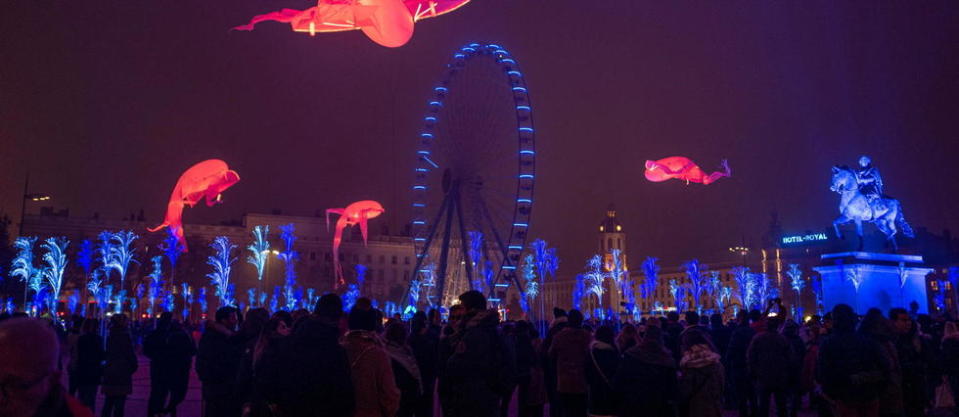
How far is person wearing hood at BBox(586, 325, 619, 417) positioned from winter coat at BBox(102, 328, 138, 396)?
25.6ft

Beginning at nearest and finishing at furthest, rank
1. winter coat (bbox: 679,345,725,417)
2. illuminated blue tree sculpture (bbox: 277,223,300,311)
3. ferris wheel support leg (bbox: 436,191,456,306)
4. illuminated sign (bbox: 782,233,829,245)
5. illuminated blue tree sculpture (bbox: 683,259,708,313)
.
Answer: winter coat (bbox: 679,345,725,417) < ferris wheel support leg (bbox: 436,191,456,306) < illuminated blue tree sculpture (bbox: 277,223,300,311) < illuminated blue tree sculpture (bbox: 683,259,708,313) < illuminated sign (bbox: 782,233,829,245)

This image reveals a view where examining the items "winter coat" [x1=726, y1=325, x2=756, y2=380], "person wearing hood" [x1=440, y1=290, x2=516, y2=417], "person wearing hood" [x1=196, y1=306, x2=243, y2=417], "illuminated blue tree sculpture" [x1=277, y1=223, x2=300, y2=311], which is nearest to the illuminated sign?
"illuminated blue tree sculpture" [x1=277, y1=223, x2=300, y2=311]

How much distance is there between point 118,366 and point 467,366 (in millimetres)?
7786

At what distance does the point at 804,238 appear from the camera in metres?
122

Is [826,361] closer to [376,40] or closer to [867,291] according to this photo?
[376,40]

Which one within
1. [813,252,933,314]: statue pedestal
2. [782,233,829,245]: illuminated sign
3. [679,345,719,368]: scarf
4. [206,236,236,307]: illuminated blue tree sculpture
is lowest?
[679,345,719,368]: scarf

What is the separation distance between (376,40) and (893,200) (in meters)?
29.0

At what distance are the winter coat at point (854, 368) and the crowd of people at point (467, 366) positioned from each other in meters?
0.01

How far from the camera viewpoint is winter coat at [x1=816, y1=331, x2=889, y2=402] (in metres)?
8.24

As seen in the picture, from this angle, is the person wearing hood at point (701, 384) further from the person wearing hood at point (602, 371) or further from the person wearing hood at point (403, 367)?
the person wearing hood at point (403, 367)

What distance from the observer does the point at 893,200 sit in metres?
35.1

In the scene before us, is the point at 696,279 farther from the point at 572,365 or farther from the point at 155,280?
the point at 572,365

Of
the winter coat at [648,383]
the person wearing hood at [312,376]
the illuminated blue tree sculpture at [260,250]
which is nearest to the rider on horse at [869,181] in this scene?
the winter coat at [648,383]

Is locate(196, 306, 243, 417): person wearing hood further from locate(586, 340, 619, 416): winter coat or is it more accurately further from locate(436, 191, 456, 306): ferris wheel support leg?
locate(436, 191, 456, 306): ferris wheel support leg
